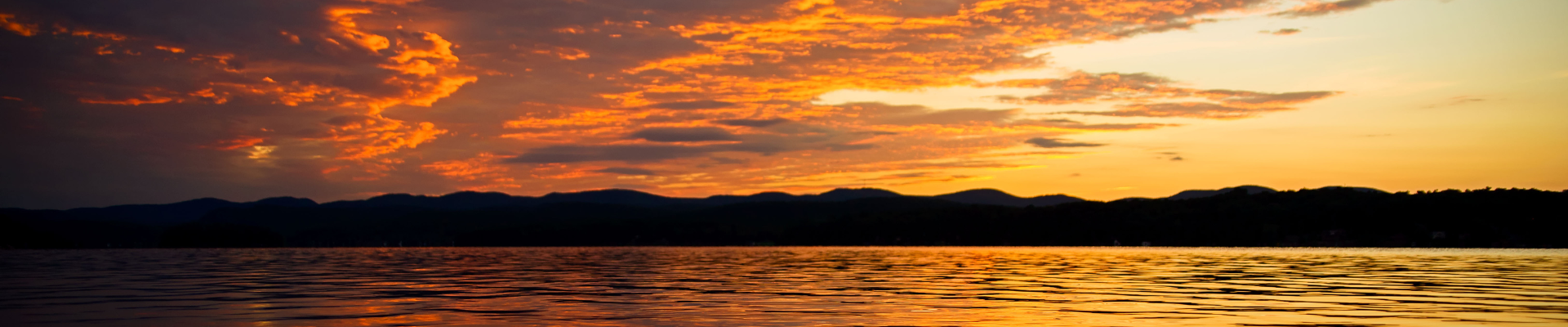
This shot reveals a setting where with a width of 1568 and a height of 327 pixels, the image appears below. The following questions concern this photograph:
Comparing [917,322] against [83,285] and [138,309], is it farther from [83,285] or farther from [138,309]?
[83,285]

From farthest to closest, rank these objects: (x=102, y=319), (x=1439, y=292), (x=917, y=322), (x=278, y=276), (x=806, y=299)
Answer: (x=278, y=276)
(x=1439, y=292)
(x=806, y=299)
(x=102, y=319)
(x=917, y=322)

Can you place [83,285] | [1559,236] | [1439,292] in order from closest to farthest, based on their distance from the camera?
[1439,292], [83,285], [1559,236]

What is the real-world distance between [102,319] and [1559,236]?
227m

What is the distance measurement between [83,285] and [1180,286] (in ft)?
142

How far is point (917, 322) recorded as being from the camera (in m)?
23.7

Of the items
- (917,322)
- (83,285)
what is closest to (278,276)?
(83,285)

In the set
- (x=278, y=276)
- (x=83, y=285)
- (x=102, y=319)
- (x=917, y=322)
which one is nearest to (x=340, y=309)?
(x=102, y=319)

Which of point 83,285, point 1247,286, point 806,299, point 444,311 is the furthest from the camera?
point 83,285

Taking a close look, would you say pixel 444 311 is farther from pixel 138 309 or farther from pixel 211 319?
pixel 138 309

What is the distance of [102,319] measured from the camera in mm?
25906

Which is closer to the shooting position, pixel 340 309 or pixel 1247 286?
pixel 340 309


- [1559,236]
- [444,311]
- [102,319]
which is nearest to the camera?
[102,319]

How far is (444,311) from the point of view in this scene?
28656mm

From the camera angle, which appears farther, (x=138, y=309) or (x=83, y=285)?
(x=83, y=285)
